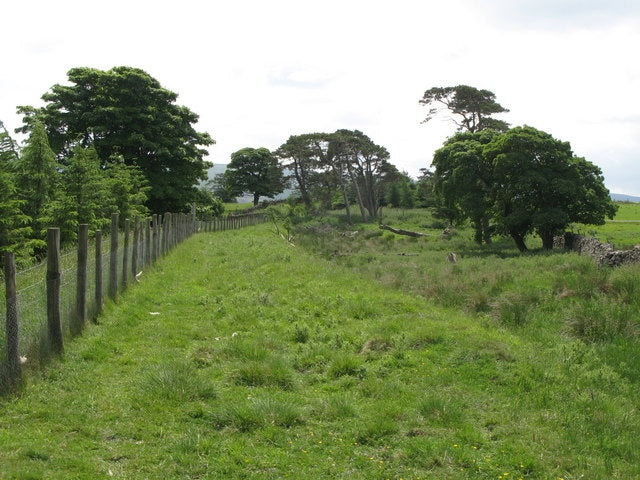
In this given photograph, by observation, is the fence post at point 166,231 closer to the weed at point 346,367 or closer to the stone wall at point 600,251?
the weed at point 346,367

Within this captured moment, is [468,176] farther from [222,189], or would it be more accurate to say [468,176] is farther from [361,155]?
[222,189]

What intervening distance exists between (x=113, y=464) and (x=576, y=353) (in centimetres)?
772

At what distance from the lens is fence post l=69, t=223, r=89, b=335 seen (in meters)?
9.31

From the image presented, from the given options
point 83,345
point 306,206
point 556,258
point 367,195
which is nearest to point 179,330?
point 83,345

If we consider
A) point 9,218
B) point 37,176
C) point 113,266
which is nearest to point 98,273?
point 113,266

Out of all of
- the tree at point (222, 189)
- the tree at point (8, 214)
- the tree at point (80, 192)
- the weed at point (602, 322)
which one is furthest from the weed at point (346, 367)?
the tree at point (222, 189)

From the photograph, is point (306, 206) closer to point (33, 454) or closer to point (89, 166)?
point (89, 166)

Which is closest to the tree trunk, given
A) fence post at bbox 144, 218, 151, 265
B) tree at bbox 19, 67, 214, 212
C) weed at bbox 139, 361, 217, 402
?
tree at bbox 19, 67, 214, 212

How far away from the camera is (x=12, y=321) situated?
6.85 meters

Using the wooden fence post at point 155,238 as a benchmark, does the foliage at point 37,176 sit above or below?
above

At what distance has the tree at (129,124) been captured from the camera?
36.4m

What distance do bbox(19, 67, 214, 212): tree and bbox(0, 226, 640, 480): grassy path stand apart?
90.7 feet

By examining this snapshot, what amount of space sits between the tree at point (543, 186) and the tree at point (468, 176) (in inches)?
65.0

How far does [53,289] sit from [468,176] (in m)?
26.9
